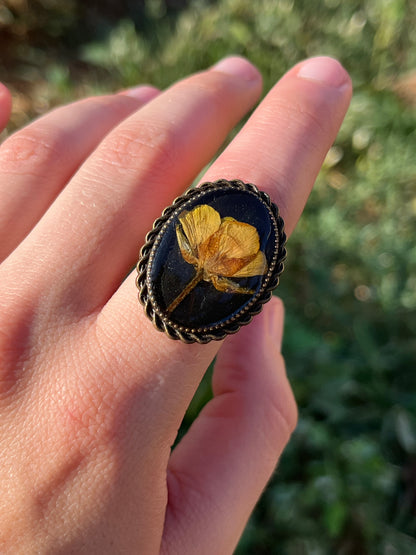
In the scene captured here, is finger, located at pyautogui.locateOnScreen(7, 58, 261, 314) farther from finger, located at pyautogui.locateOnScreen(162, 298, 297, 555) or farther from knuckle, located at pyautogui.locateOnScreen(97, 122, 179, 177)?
finger, located at pyautogui.locateOnScreen(162, 298, 297, 555)

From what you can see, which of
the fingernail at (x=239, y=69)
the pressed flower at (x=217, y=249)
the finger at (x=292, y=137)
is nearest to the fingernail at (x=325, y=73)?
the finger at (x=292, y=137)

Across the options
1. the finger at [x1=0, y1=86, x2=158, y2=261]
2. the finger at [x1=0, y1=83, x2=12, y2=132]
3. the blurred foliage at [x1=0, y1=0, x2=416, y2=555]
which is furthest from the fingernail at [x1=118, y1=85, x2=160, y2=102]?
the blurred foliage at [x1=0, y1=0, x2=416, y2=555]

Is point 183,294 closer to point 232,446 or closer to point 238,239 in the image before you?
point 238,239

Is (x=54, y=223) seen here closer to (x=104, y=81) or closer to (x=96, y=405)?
(x=96, y=405)

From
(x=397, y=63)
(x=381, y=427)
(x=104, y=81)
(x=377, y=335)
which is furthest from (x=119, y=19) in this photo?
(x=381, y=427)

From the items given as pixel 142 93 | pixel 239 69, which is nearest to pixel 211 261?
pixel 239 69

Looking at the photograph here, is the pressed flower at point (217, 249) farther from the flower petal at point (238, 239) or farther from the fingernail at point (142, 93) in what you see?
the fingernail at point (142, 93)
